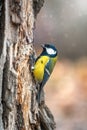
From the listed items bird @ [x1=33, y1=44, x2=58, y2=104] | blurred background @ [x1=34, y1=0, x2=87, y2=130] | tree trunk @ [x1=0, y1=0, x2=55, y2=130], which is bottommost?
blurred background @ [x1=34, y1=0, x2=87, y2=130]

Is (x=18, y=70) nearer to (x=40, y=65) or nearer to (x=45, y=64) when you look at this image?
(x=40, y=65)

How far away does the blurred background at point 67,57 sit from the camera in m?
8.68

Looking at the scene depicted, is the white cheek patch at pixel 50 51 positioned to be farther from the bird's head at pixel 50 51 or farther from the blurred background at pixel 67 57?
the blurred background at pixel 67 57

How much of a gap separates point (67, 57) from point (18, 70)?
16.9ft

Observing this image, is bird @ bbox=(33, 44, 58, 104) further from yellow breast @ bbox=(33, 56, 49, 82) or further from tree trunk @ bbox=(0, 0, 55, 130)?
tree trunk @ bbox=(0, 0, 55, 130)

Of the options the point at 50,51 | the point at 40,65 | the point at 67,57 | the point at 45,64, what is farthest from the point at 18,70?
the point at 67,57

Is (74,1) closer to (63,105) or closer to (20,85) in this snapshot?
(63,105)

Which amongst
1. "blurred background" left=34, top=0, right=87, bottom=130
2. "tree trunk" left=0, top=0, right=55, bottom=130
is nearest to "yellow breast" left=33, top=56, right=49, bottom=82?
"tree trunk" left=0, top=0, right=55, bottom=130

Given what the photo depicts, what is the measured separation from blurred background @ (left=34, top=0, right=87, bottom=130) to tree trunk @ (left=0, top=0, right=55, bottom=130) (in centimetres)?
375

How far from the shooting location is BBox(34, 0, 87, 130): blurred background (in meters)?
8.68

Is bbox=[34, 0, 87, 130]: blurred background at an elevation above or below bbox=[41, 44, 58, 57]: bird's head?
below

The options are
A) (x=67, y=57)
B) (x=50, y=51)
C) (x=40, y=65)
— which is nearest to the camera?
(x=40, y=65)

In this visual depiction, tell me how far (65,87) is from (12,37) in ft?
15.6

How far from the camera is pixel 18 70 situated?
14.1ft
